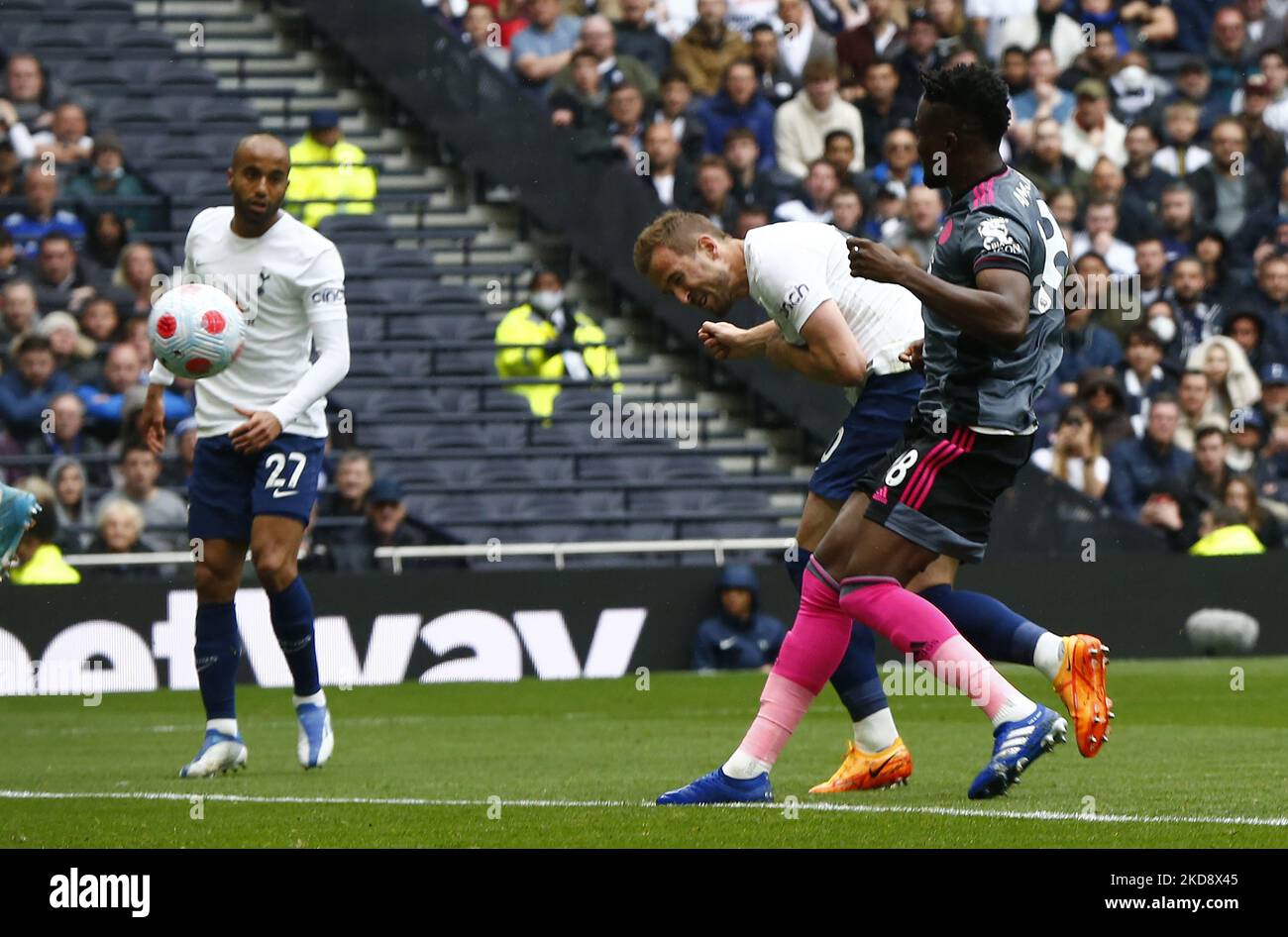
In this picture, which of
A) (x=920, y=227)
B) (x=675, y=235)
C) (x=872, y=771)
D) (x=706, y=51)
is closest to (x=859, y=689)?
(x=872, y=771)

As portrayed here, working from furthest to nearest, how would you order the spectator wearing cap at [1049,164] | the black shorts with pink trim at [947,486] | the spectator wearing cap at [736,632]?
the spectator wearing cap at [1049,164], the spectator wearing cap at [736,632], the black shorts with pink trim at [947,486]

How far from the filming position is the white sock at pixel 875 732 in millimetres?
7973

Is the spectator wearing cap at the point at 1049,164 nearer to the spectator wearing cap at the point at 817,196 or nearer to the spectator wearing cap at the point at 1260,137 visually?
the spectator wearing cap at the point at 1260,137

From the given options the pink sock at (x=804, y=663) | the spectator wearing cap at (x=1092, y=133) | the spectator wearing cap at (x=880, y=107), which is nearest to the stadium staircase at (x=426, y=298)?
the spectator wearing cap at (x=880, y=107)

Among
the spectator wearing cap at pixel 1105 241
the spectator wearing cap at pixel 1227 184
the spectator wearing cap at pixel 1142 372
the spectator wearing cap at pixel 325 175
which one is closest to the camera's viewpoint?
the spectator wearing cap at pixel 1142 372

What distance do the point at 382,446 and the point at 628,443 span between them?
6.81ft

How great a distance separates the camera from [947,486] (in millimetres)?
7035

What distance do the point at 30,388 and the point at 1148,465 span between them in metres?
8.68

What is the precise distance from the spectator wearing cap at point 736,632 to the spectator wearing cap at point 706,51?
6.03 m

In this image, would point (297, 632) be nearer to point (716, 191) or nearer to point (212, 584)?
point (212, 584)

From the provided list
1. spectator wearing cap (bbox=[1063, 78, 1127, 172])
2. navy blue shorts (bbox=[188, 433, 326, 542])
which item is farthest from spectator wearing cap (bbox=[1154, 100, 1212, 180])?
navy blue shorts (bbox=[188, 433, 326, 542])

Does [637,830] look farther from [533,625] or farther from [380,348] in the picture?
[380,348]
